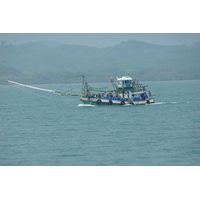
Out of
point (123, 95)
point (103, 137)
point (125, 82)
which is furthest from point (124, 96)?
point (103, 137)

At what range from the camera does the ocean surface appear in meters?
45.6

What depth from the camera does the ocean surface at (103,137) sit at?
45594 millimetres

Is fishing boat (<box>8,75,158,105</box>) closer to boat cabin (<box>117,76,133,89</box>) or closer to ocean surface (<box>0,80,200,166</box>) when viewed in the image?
boat cabin (<box>117,76,133,89</box>)

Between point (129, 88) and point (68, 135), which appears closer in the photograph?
point (68, 135)

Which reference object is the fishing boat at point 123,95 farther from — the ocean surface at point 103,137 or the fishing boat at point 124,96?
the ocean surface at point 103,137

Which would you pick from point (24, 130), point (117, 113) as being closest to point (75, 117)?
point (117, 113)

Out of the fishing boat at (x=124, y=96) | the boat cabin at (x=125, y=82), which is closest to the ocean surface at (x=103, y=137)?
the fishing boat at (x=124, y=96)

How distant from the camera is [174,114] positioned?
78.1m

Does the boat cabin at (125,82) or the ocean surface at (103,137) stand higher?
the boat cabin at (125,82)

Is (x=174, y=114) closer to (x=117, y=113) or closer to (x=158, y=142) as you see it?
(x=117, y=113)

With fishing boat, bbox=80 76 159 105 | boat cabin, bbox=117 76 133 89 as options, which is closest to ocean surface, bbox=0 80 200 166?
fishing boat, bbox=80 76 159 105

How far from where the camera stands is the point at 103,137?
57.3 meters

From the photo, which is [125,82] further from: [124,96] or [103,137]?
[103,137]

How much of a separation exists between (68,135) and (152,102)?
127ft
